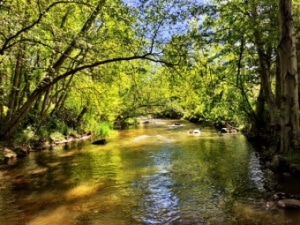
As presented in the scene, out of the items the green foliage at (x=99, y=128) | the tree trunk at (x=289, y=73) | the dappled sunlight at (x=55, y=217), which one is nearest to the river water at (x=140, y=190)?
the dappled sunlight at (x=55, y=217)

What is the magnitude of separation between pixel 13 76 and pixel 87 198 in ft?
43.0

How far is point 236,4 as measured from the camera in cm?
1545

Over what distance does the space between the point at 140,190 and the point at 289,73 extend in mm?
6362

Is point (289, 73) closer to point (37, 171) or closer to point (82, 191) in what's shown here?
point (82, 191)

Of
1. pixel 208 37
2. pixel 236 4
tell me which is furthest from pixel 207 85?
pixel 236 4

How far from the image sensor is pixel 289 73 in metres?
11.7

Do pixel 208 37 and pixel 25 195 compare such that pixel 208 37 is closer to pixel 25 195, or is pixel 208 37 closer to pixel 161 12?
pixel 161 12

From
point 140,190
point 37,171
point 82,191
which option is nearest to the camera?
point 140,190

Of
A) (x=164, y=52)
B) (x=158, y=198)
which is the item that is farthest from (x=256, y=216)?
(x=164, y=52)

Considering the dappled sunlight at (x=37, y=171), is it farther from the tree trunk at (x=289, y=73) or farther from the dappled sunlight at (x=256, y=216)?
the tree trunk at (x=289, y=73)

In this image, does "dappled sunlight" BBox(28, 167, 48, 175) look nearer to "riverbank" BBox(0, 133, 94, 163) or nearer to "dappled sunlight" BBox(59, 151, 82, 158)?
"riverbank" BBox(0, 133, 94, 163)

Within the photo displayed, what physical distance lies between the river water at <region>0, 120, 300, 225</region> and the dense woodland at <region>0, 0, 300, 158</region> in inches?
107

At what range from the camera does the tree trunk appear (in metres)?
11.7

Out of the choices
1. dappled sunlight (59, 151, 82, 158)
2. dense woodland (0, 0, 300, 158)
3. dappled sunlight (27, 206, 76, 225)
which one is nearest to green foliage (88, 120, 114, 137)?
dense woodland (0, 0, 300, 158)
